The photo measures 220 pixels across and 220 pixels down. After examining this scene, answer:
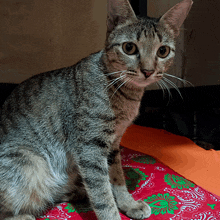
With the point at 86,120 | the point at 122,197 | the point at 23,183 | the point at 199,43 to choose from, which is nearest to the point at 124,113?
the point at 86,120

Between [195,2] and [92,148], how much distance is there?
198 centimetres

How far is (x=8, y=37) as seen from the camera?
83.4 inches

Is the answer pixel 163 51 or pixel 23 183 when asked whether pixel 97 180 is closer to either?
pixel 23 183

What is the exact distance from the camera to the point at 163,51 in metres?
1.08

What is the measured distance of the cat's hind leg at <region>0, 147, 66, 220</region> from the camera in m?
1.07

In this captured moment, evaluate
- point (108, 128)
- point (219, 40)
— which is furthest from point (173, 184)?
point (219, 40)

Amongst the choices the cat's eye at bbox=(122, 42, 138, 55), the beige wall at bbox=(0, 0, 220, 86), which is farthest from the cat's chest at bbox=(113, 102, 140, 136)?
the beige wall at bbox=(0, 0, 220, 86)

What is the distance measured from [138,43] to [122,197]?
781 millimetres

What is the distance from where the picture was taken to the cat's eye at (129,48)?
1032mm

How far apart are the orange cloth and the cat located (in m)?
0.48

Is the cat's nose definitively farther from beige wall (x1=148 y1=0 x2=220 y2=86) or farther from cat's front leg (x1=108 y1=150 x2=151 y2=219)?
beige wall (x1=148 y1=0 x2=220 y2=86)

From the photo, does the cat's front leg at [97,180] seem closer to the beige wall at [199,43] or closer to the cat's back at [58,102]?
the cat's back at [58,102]

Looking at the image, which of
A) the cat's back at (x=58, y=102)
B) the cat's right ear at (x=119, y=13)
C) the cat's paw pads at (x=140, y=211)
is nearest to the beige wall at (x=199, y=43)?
the cat's right ear at (x=119, y=13)

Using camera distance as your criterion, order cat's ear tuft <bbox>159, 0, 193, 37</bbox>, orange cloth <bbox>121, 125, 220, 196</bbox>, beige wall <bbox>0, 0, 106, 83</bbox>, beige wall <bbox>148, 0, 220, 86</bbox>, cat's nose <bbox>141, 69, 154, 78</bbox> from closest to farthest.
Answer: cat's nose <bbox>141, 69, 154, 78</bbox>, cat's ear tuft <bbox>159, 0, 193, 37</bbox>, orange cloth <bbox>121, 125, 220, 196</bbox>, beige wall <bbox>0, 0, 106, 83</bbox>, beige wall <bbox>148, 0, 220, 86</bbox>
